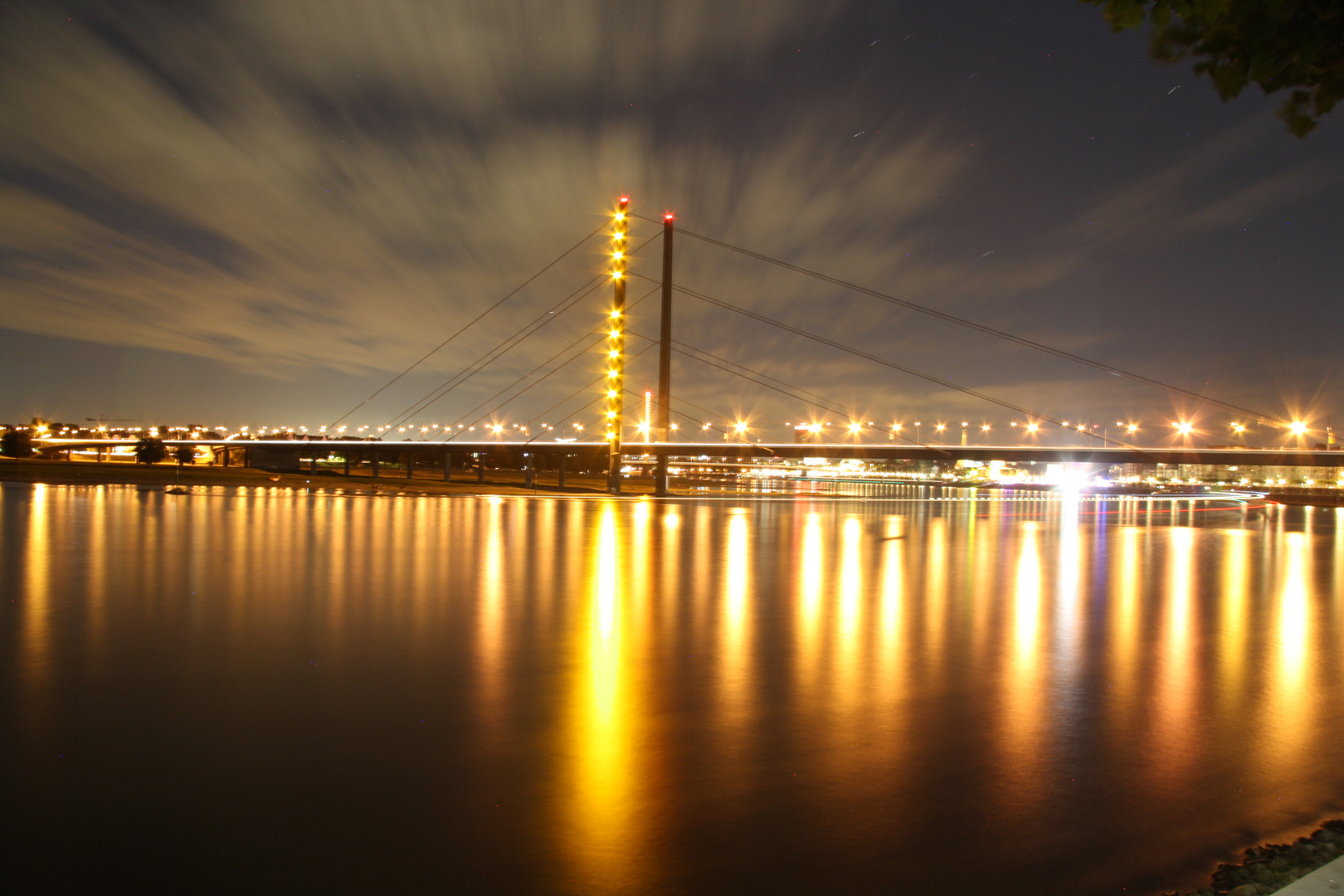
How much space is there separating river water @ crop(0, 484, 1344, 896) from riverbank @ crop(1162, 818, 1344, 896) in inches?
4.6

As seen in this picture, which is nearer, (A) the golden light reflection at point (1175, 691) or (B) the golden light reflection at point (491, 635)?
(A) the golden light reflection at point (1175, 691)

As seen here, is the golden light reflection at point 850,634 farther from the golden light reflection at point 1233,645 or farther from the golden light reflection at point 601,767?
the golden light reflection at point 1233,645

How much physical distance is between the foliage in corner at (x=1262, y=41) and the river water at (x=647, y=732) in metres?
3.63

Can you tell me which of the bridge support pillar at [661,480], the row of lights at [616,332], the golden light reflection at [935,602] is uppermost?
the row of lights at [616,332]

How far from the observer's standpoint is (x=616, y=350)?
44406 mm

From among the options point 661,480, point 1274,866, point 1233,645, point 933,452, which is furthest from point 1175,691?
point 933,452

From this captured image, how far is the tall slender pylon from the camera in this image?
42.6 metres

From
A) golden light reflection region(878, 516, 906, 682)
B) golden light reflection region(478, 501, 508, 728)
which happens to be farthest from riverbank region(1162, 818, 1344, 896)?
golden light reflection region(478, 501, 508, 728)

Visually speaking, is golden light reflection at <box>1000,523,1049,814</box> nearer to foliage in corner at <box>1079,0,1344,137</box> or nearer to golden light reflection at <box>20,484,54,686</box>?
foliage in corner at <box>1079,0,1344,137</box>

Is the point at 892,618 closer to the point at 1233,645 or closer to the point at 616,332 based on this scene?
the point at 1233,645

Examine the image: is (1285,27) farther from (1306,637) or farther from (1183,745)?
(1306,637)

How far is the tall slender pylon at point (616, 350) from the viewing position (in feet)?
140

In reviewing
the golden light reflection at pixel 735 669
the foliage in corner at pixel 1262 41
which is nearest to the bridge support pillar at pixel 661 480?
the golden light reflection at pixel 735 669

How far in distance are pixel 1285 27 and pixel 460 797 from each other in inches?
215
